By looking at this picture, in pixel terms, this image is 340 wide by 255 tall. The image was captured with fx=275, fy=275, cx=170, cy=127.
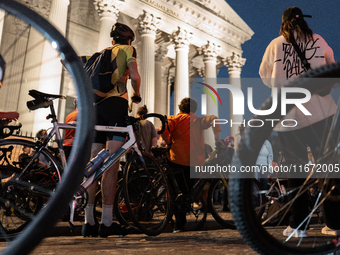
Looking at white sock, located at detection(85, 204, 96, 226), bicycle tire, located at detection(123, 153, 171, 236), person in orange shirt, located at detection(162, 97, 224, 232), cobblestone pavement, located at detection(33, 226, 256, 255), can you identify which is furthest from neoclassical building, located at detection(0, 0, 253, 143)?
cobblestone pavement, located at detection(33, 226, 256, 255)

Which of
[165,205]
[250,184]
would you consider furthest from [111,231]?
[250,184]

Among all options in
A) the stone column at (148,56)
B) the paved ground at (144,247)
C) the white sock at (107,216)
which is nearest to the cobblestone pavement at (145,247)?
the paved ground at (144,247)

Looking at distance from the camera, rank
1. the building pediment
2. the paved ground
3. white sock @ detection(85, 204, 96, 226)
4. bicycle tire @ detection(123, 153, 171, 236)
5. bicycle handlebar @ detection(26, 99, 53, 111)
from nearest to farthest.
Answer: the paved ground < bicycle handlebar @ detection(26, 99, 53, 111) < white sock @ detection(85, 204, 96, 226) < bicycle tire @ detection(123, 153, 171, 236) < the building pediment

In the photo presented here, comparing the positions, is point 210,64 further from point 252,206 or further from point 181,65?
point 252,206

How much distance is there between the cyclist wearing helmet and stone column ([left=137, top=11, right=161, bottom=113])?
12.3 metres

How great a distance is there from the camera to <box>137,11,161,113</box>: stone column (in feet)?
50.6

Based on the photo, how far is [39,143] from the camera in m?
2.31

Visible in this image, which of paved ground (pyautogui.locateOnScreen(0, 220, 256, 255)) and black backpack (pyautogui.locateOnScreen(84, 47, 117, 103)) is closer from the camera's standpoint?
paved ground (pyautogui.locateOnScreen(0, 220, 256, 255))

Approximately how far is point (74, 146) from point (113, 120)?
6.68 ft

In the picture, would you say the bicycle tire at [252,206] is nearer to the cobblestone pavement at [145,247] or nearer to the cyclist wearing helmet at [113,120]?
the cobblestone pavement at [145,247]

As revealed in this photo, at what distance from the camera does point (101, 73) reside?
9.37 ft

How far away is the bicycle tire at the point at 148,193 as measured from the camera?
2945 mm

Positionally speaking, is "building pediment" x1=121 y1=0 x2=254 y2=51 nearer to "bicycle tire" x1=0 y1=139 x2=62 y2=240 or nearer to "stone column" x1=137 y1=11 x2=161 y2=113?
"stone column" x1=137 y1=11 x2=161 y2=113

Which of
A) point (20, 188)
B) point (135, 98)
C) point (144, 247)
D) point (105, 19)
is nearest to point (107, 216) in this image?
point (144, 247)
